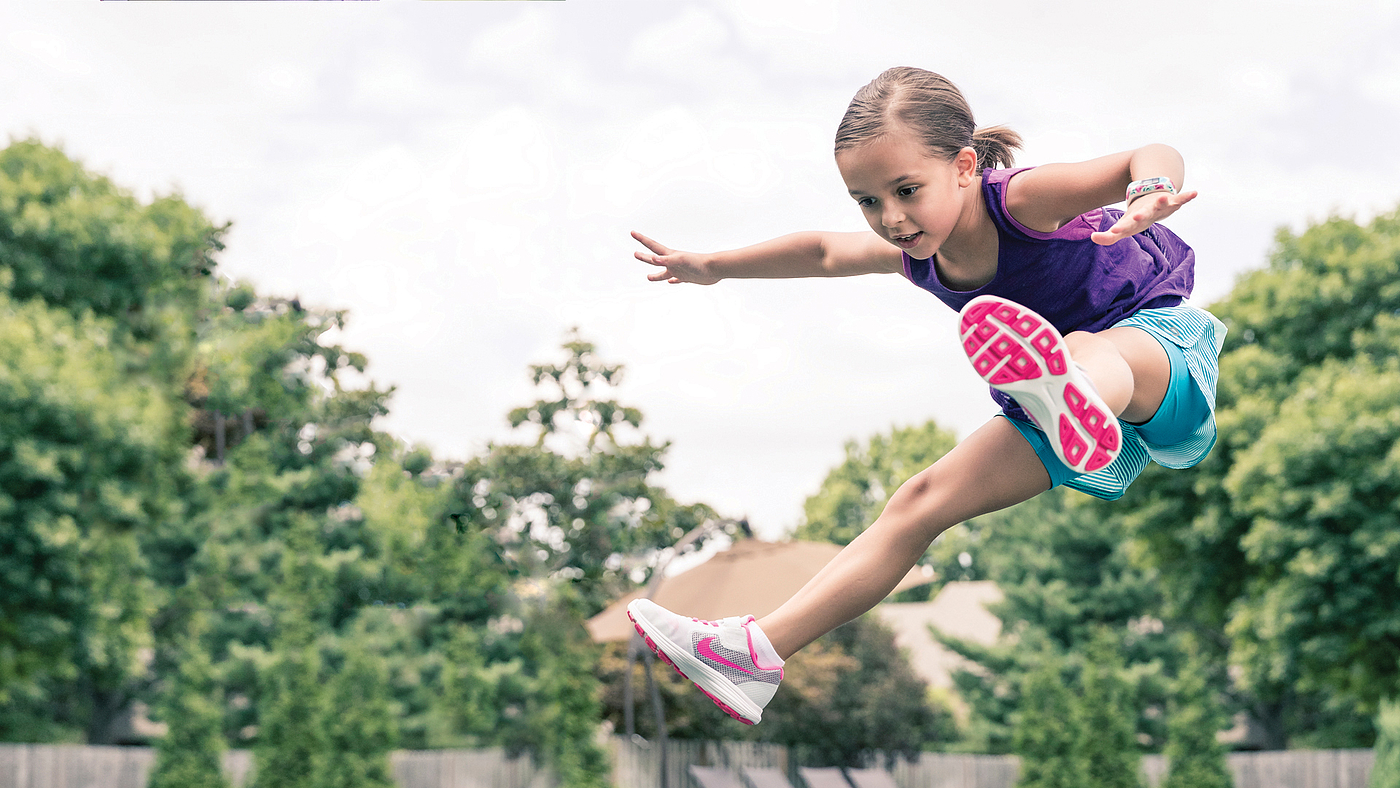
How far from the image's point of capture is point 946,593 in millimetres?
32656

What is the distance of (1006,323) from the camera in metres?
2.17

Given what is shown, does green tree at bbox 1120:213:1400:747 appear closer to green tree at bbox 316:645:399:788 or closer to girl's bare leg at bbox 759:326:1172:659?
green tree at bbox 316:645:399:788

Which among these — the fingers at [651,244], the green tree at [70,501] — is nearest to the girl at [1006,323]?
the fingers at [651,244]

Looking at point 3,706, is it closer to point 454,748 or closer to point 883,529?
Result: point 454,748

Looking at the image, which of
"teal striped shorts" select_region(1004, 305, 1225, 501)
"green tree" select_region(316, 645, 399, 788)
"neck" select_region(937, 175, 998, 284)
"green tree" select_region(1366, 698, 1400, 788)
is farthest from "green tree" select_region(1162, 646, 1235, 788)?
"neck" select_region(937, 175, 998, 284)

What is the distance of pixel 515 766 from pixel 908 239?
14.6 metres

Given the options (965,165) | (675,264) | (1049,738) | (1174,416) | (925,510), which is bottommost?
(1049,738)

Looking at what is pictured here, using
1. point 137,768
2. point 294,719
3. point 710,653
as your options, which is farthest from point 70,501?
point 710,653

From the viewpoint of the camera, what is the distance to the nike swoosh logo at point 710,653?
8.81ft

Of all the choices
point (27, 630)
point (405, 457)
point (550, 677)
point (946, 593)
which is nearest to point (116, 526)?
point (27, 630)

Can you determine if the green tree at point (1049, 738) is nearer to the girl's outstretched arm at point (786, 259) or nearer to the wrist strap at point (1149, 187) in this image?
the girl's outstretched arm at point (786, 259)

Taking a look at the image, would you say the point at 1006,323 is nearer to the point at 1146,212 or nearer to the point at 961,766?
the point at 1146,212

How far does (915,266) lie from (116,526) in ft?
52.8

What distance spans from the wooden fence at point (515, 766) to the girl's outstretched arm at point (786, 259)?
11.4m
